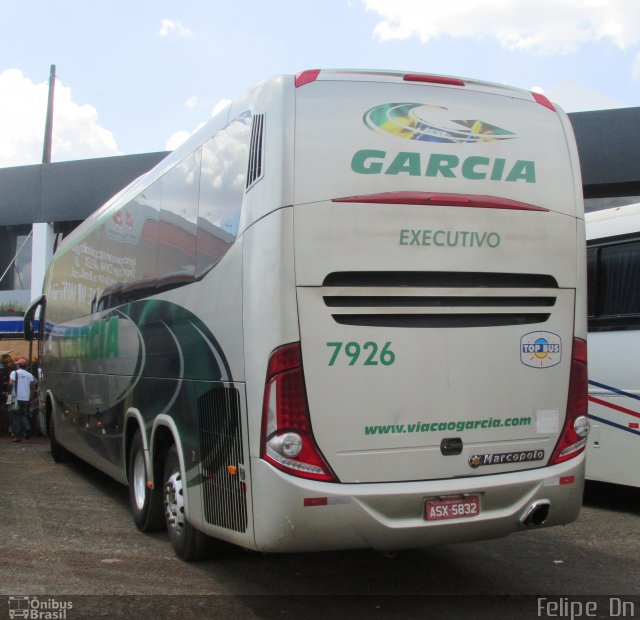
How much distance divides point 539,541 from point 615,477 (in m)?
1.91

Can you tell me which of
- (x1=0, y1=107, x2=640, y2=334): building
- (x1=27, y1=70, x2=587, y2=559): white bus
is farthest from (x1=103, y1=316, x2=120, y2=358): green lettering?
(x1=0, y1=107, x2=640, y2=334): building

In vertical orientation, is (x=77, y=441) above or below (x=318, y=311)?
below

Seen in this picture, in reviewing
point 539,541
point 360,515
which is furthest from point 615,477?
point 360,515

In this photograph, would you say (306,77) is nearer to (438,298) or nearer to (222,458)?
(438,298)

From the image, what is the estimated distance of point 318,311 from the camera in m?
5.09

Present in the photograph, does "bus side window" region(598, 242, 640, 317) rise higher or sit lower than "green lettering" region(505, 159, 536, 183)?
lower

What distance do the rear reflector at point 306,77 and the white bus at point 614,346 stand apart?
4.98m

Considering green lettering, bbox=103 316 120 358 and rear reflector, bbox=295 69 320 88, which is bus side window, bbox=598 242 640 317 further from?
green lettering, bbox=103 316 120 358

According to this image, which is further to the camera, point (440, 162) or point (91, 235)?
point (91, 235)

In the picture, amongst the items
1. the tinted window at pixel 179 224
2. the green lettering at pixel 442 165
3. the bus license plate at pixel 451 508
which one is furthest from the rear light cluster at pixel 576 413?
the tinted window at pixel 179 224

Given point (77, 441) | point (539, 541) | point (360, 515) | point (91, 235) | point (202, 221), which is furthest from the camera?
point (77, 441)

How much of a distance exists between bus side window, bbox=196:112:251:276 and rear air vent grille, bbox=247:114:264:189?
0.28ft

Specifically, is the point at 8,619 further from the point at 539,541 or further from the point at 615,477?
the point at 615,477

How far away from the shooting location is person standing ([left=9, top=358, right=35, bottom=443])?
17562mm
